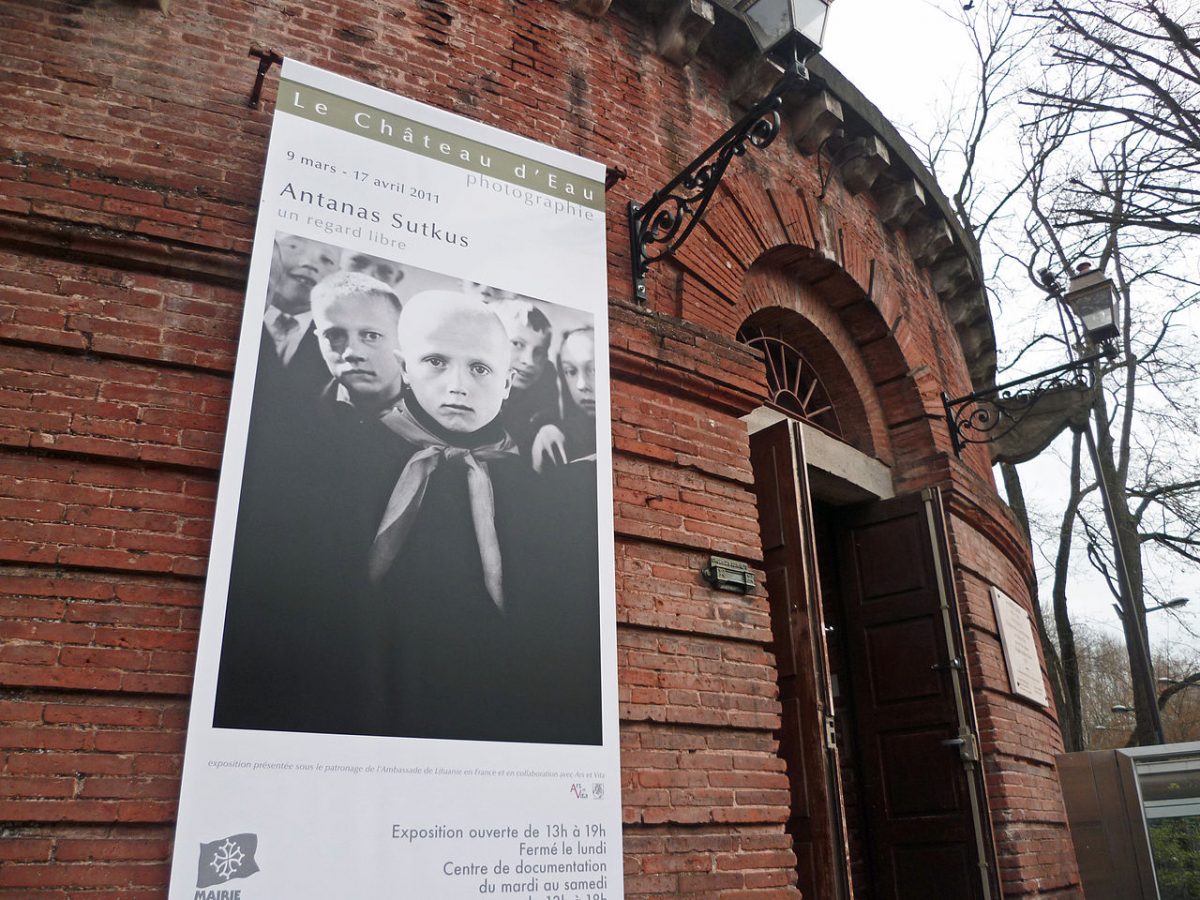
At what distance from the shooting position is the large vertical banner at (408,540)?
3.55 meters

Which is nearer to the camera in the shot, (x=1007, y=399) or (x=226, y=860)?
(x=226, y=860)

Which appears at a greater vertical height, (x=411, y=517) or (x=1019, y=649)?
(x=1019, y=649)

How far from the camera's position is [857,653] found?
7.40 metres

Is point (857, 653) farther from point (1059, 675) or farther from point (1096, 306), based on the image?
point (1059, 675)

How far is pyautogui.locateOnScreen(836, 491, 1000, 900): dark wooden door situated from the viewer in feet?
21.0

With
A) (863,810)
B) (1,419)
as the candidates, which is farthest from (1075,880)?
(1,419)

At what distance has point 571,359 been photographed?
5012 millimetres

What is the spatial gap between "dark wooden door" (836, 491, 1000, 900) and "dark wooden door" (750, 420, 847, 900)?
1.67m

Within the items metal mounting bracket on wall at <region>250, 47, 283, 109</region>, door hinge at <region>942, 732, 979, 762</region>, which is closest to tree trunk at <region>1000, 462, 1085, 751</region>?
door hinge at <region>942, 732, 979, 762</region>

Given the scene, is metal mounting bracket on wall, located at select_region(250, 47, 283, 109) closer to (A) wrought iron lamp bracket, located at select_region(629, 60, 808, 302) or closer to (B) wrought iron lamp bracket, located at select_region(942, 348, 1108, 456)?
(A) wrought iron lamp bracket, located at select_region(629, 60, 808, 302)

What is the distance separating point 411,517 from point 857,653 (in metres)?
4.47

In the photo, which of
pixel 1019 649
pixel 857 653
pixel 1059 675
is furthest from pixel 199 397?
pixel 1059 675

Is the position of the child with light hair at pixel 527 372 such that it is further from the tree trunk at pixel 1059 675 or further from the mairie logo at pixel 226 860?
the tree trunk at pixel 1059 675

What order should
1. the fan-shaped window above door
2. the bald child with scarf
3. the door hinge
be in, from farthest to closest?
the fan-shaped window above door, the door hinge, the bald child with scarf
